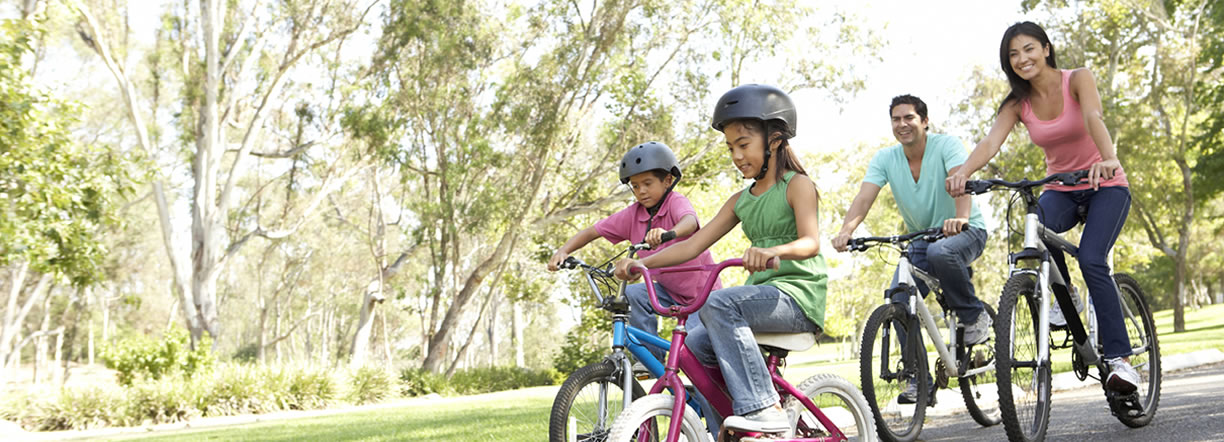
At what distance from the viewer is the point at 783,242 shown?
399 cm

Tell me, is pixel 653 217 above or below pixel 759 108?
below

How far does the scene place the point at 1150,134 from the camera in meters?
29.0

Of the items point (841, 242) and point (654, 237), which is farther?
point (841, 242)

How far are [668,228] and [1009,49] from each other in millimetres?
1964

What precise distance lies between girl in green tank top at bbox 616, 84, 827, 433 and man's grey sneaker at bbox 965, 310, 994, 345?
2.09 m

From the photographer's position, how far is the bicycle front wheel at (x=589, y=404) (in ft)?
13.1

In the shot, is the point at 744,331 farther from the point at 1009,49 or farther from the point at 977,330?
the point at 977,330

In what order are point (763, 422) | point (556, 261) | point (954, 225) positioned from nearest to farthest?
point (763, 422)
point (556, 261)
point (954, 225)

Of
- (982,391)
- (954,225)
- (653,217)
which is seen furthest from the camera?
(982,391)

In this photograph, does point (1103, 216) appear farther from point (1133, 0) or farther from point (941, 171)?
point (1133, 0)

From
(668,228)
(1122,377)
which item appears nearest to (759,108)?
(668,228)

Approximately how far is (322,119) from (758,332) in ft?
82.0

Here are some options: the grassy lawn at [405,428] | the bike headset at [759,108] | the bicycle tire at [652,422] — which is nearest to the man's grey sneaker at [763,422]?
the bicycle tire at [652,422]

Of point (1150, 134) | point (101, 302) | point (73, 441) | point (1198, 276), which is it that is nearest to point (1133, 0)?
point (1150, 134)
